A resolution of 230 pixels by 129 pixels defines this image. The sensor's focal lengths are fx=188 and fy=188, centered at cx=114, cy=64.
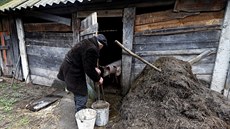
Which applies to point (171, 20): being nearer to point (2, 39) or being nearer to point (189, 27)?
point (189, 27)

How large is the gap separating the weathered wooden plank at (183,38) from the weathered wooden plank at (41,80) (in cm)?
320

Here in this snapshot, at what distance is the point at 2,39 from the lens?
6738 millimetres

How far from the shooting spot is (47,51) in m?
5.81

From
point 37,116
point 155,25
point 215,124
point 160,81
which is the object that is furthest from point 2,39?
point 215,124

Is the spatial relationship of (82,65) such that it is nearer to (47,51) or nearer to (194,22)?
(194,22)

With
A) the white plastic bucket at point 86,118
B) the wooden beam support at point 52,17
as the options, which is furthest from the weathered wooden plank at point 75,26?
the white plastic bucket at point 86,118

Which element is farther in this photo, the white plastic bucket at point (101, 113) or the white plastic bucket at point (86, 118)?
the white plastic bucket at point (101, 113)

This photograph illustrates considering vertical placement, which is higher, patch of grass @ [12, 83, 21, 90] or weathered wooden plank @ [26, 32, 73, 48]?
weathered wooden plank @ [26, 32, 73, 48]

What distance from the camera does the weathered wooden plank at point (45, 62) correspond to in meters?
5.75

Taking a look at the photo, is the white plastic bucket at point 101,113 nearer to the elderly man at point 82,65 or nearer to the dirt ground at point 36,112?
the dirt ground at point 36,112

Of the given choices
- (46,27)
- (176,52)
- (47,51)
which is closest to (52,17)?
(46,27)

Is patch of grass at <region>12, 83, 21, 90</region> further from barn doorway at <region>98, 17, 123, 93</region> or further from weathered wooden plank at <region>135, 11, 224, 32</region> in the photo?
weathered wooden plank at <region>135, 11, 224, 32</region>

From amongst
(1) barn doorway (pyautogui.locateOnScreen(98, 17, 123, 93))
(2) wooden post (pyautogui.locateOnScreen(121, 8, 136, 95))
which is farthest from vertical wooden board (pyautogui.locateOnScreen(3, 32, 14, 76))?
(2) wooden post (pyautogui.locateOnScreen(121, 8, 136, 95))

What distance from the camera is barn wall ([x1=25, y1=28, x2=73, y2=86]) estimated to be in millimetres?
5508
